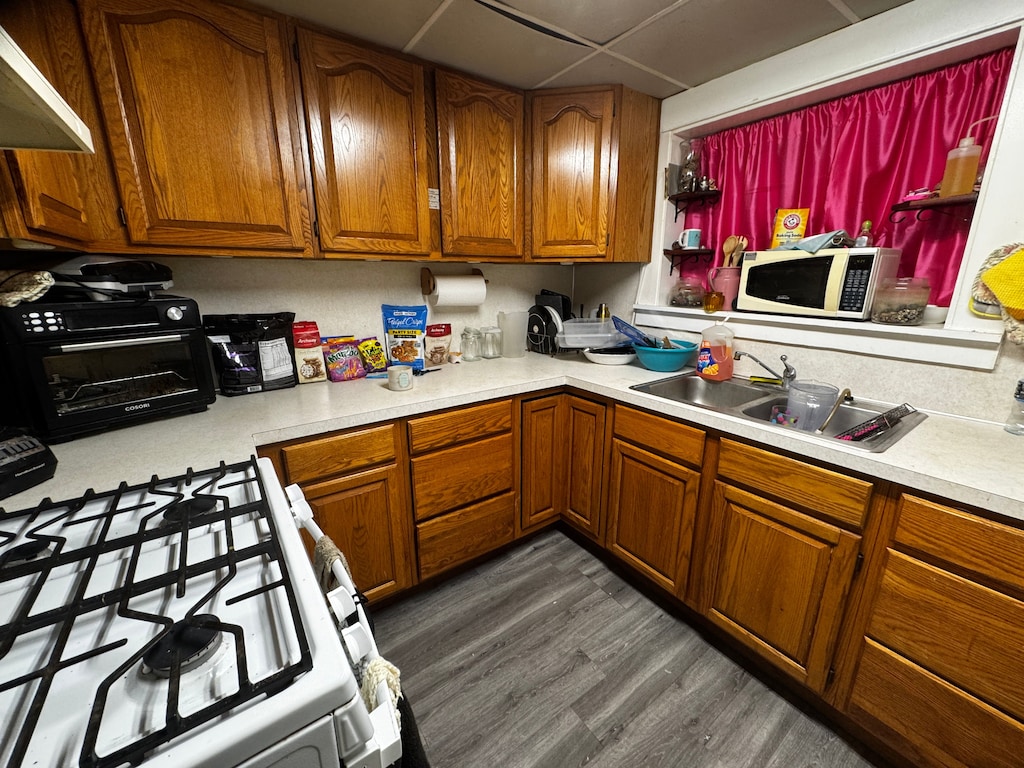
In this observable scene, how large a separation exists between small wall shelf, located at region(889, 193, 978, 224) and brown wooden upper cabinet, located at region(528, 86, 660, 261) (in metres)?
0.93

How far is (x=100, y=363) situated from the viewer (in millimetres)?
1125

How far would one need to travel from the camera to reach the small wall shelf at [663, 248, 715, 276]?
1905 millimetres

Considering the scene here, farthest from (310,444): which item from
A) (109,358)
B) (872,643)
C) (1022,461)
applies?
(1022,461)

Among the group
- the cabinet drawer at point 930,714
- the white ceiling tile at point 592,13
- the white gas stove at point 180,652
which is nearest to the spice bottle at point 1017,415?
the cabinet drawer at point 930,714

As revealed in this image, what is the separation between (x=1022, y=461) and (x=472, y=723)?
1.58 m

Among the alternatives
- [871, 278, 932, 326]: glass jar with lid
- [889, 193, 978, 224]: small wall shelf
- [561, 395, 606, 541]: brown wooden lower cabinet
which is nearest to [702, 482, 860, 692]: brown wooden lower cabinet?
[561, 395, 606, 541]: brown wooden lower cabinet

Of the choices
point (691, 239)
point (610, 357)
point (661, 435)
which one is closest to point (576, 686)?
point (661, 435)

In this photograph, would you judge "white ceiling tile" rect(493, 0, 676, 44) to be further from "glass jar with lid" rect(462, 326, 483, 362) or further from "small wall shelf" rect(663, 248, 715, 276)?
"glass jar with lid" rect(462, 326, 483, 362)

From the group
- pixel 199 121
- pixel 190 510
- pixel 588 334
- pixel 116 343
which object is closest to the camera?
pixel 190 510

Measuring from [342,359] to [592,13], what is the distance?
58.3 inches

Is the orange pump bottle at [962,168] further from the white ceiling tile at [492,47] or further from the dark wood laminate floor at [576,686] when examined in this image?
the dark wood laminate floor at [576,686]

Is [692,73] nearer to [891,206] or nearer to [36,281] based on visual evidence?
[891,206]

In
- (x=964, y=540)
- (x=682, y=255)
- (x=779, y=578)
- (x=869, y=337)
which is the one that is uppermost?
(x=682, y=255)

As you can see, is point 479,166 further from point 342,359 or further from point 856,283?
point 856,283
